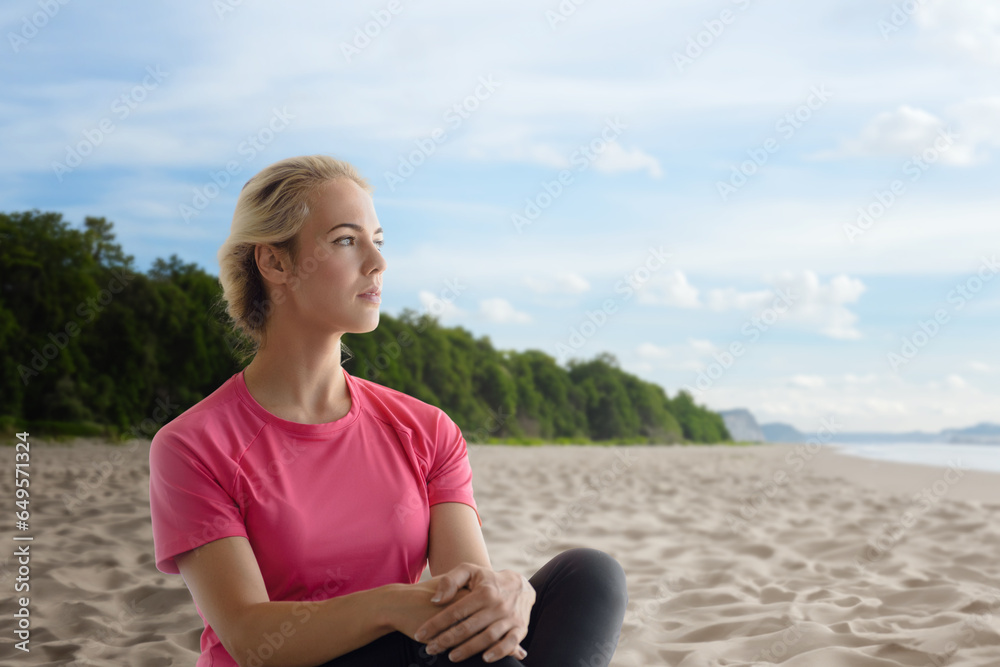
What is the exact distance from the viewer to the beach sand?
2.35 metres

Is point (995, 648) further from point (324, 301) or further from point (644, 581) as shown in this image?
point (324, 301)

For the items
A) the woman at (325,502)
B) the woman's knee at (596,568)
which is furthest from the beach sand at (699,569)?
the woman at (325,502)

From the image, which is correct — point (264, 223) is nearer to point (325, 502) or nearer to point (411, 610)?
point (325, 502)

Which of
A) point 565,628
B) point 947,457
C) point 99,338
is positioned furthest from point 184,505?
point 947,457

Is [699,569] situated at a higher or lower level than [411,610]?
lower

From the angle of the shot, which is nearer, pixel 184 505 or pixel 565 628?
pixel 184 505

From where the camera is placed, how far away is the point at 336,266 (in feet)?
5.25

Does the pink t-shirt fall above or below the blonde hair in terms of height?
below

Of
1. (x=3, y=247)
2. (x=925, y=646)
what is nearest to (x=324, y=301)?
(x=925, y=646)

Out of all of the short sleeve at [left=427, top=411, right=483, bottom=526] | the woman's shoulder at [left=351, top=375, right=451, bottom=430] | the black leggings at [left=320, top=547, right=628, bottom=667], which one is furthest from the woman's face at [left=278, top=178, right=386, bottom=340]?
the black leggings at [left=320, top=547, right=628, bottom=667]

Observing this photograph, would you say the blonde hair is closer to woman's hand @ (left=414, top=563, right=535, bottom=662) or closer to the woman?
the woman

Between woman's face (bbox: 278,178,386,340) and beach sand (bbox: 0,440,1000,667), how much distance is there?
135 centimetres

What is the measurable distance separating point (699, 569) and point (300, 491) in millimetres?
2626

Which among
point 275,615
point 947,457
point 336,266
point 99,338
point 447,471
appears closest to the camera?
point 275,615
